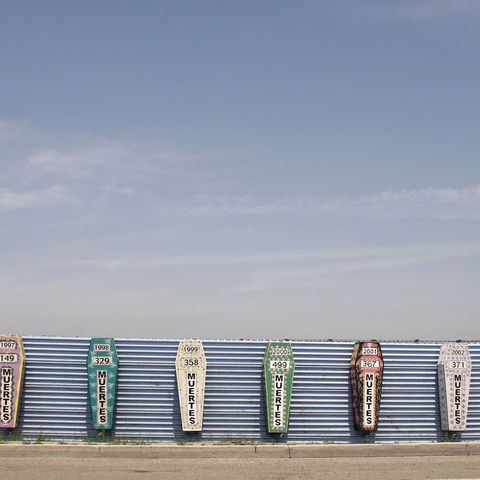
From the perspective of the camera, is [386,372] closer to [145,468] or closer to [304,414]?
[304,414]

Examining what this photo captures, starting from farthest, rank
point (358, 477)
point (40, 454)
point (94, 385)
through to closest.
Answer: point (94, 385) → point (40, 454) → point (358, 477)

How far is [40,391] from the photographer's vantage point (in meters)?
12.4

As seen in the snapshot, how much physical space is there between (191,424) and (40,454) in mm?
2769

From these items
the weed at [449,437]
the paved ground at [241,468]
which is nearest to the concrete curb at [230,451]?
the paved ground at [241,468]

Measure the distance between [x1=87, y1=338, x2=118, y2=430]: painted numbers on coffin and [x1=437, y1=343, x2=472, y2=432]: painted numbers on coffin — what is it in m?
6.47

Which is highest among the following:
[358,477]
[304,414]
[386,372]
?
[386,372]

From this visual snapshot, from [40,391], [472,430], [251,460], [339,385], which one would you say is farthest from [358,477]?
[40,391]

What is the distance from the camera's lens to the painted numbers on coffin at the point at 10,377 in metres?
12.1

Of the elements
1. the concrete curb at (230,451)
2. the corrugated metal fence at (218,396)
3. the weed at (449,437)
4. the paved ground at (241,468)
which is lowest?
the paved ground at (241,468)

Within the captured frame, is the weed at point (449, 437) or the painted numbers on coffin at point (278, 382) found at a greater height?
the painted numbers on coffin at point (278, 382)

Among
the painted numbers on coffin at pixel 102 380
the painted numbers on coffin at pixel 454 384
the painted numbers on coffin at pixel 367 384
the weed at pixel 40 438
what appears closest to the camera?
the weed at pixel 40 438

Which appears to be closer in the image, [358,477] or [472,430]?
[358,477]

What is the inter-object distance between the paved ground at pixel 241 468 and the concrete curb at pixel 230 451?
18 centimetres

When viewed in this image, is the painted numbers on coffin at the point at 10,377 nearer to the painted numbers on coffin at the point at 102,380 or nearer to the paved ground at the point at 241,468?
the paved ground at the point at 241,468
